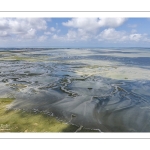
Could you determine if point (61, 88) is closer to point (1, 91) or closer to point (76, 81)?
point (76, 81)

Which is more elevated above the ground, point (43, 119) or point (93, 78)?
point (93, 78)

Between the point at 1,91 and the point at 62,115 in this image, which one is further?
the point at 1,91
